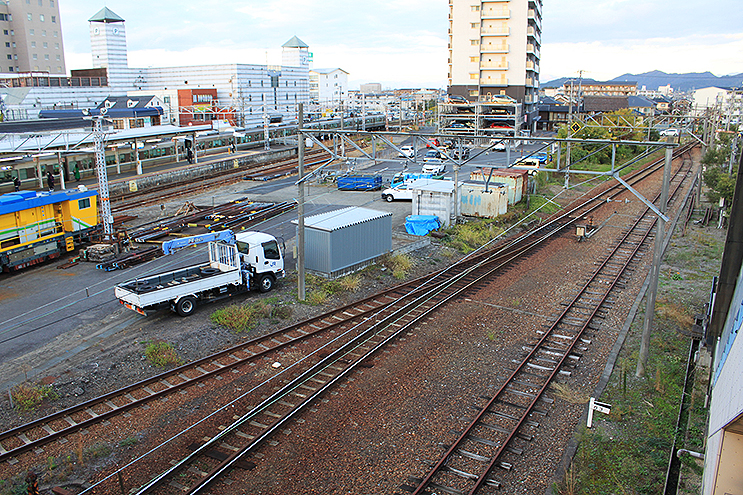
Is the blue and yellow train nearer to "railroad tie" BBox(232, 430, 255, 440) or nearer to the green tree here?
"railroad tie" BBox(232, 430, 255, 440)

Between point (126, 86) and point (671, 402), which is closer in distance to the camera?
point (671, 402)

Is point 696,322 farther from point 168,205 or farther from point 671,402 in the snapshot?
point 168,205

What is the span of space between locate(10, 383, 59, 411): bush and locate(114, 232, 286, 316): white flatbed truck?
131 inches

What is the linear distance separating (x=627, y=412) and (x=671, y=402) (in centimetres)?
108

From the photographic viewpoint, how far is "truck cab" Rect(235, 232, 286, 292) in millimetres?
16938

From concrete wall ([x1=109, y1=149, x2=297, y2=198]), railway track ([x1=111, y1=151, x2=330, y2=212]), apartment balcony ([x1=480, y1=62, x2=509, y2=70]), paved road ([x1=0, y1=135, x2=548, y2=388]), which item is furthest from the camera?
apartment balcony ([x1=480, y1=62, x2=509, y2=70])

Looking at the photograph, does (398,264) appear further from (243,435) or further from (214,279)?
(243,435)

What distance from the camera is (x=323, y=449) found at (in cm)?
927

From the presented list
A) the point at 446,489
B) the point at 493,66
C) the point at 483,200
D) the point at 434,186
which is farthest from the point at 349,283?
the point at 493,66

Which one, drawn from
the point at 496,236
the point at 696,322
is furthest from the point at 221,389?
the point at 496,236

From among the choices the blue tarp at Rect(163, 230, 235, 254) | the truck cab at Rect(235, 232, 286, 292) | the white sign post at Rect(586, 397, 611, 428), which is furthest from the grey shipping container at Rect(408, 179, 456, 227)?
the white sign post at Rect(586, 397, 611, 428)

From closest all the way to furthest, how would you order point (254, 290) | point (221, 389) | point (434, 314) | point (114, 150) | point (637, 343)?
1. point (221, 389)
2. point (637, 343)
3. point (434, 314)
4. point (254, 290)
5. point (114, 150)

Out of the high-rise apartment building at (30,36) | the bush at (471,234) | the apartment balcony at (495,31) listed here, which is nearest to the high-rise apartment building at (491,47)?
the apartment balcony at (495,31)

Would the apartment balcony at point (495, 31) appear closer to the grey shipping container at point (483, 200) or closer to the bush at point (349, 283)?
the grey shipping container at point (483, 200)
